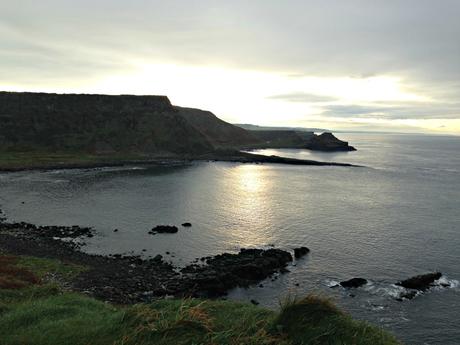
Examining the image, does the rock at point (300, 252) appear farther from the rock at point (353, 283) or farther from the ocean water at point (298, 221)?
the rock at point (353, 283)

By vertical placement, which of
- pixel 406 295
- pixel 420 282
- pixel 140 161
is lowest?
pixel 406 295

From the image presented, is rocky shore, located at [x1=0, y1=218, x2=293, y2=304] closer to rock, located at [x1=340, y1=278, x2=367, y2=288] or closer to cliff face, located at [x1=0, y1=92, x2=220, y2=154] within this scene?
rock, located at [x1=340, y1=278, x2=367, y2=288]

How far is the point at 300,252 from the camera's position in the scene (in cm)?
4972

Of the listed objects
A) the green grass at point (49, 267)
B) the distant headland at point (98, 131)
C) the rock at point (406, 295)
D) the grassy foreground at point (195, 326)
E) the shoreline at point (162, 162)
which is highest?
the distant headland at point (98, 131)

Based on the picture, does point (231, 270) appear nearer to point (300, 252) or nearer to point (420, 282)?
point (300, 252)

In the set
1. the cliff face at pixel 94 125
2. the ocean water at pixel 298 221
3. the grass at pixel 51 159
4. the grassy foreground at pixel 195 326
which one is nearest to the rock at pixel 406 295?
the ocean water at pixel 298 221

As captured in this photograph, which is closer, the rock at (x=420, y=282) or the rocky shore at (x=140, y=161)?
the rock at (x=420, y=282)

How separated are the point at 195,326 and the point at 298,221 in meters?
57.2

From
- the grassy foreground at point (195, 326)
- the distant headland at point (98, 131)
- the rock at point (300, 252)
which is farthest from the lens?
the distant headland at point (98, 131)

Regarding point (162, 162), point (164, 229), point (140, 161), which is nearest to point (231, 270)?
point (164, 229)

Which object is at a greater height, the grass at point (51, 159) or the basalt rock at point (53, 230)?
the grass at point (51, 159)

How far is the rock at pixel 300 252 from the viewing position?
49.2 metres

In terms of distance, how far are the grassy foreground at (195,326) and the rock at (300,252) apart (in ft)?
109

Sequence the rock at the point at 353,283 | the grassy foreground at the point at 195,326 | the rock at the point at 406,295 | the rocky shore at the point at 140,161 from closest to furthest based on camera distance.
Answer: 1. the grassy foreground at the point at 195,326
2. the rock at the point at 406,295
3. the rock at the point at 353,283
4. the rocky shore at the point at 140,161
